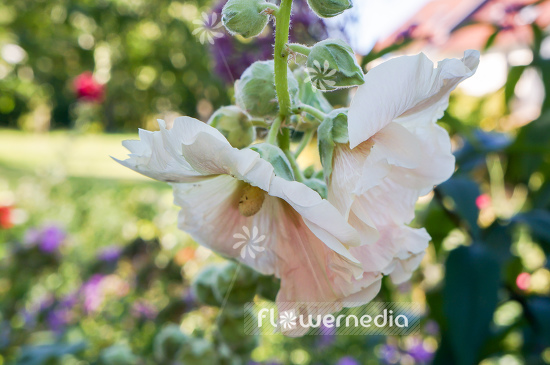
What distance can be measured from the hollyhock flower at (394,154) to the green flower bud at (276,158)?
0.03 metres

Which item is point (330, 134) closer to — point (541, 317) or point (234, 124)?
point (234, 124)

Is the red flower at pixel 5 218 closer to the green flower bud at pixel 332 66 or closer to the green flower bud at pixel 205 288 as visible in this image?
the green flower bud at pixel 205 288

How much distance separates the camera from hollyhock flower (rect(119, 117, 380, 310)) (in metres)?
0.21

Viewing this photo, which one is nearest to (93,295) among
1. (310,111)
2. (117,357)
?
(117,357)

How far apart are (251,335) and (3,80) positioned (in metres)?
3.97

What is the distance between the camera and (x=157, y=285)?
1089 mm

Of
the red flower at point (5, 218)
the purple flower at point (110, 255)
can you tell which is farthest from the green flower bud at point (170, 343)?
the red flower at point (5, 218)

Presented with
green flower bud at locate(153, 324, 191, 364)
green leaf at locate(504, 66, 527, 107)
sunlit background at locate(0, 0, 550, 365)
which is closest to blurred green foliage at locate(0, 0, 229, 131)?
sunlit background at locate(0, 0, 550, 365)

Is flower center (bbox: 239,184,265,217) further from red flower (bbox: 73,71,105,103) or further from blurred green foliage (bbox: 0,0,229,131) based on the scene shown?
red flower (bbox: 73,71,105,103)

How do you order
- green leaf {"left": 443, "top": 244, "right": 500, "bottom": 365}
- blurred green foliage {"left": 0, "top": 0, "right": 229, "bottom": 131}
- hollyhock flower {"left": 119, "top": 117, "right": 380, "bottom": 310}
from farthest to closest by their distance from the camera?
blurred green foliage {"left": 0, "top": 0, "right": 229, "bottom": 131} < green leaf {"left": 443, "top": 244, "right": 500, "bottom": 365} < hollyhock flower {"left": 119, "top": 117, "right": 380, "bottom": 310}

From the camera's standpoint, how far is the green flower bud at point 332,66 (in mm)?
225

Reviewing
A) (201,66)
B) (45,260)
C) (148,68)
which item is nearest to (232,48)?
(45,260)

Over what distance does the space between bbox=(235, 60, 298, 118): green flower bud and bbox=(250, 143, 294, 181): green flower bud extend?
0.04m

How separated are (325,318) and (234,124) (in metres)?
0.14
